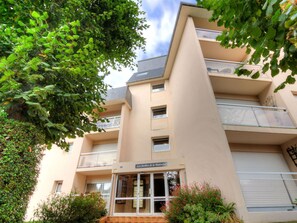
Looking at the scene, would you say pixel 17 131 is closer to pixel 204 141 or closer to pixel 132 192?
pixel 204 141

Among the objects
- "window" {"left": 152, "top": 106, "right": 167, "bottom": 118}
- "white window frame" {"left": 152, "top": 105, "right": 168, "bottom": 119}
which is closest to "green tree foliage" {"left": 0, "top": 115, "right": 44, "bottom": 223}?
"white window frame" {"left": 152, "top": 105, "right": 168, "bottom": 119}

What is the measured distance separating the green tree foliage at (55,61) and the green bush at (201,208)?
4602mm

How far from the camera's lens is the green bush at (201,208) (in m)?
5.52

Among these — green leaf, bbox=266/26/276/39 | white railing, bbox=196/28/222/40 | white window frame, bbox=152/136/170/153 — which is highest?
white railing, bbox=196/28/222/40

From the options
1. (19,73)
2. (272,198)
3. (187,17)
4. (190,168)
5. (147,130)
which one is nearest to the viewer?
(19,73)

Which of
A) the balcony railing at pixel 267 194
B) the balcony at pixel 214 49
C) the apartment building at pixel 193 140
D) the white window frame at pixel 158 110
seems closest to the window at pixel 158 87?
the apartment building at pixel 193 140

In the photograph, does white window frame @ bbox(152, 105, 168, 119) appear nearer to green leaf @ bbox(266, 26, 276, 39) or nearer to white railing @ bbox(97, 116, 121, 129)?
white railing @ bbox(97, 116, 121, 129)

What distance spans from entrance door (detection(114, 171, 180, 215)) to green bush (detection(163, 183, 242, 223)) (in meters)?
3.13

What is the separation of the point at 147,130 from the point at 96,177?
18.1 feet

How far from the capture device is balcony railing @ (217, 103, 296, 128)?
7.70 metres

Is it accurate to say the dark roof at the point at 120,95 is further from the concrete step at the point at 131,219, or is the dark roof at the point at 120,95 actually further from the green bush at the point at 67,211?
the concrete step at the point at 131,219

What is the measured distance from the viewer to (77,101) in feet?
17.6

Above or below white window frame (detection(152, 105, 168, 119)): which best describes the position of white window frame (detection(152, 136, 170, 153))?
below

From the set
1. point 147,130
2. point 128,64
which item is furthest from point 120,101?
point 128,64
